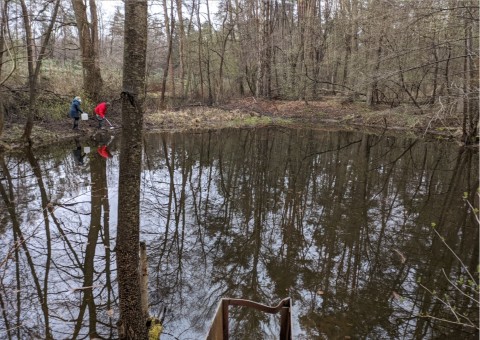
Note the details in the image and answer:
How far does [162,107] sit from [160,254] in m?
18.6

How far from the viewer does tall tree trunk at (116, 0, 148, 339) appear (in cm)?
254

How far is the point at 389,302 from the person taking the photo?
449cm

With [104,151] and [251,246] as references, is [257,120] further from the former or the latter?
[251,246]

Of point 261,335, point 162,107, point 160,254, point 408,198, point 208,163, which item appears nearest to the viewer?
point 261,335

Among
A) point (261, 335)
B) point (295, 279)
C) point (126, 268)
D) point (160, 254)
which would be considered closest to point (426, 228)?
point (295, 279)

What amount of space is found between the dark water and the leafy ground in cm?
377

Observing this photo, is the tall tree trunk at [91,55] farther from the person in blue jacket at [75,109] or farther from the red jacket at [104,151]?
the red jacket at [104,151]

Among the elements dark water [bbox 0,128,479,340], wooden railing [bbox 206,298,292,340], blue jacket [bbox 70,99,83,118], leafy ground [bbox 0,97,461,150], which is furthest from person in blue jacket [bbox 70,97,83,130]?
wooden railing [bbox 206,298,292,340]

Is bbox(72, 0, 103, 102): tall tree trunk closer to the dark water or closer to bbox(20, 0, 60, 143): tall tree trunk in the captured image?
bbox(20, 0, 60, 143): tall tree trunk

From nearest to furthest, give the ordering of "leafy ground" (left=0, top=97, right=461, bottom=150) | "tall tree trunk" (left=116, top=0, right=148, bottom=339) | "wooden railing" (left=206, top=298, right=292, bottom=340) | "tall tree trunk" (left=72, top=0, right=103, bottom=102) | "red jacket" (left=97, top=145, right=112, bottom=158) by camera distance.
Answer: "tall tree trunk" (left=116, top=0, right=148, bottom=339)
"wooden railing" (left=206, top=298, right=292, bottom=340)
"red jacket" (left=97, top=145, right=112, bottom=158)
"leafy ground" (left=0, top=97, right=461, bottom=150)
"tall tree trunk" (left=72, top=0, right=103, bottom=102)

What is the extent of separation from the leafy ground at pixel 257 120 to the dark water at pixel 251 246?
3775mm

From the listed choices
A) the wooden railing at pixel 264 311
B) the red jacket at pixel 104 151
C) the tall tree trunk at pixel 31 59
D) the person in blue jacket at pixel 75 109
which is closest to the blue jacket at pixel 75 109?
the person in blue jacket at pixel 75 109

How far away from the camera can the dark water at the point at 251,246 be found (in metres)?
4.04

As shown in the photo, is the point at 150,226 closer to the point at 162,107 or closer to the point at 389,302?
the point at 389,302
